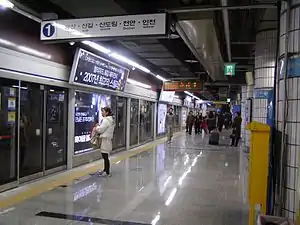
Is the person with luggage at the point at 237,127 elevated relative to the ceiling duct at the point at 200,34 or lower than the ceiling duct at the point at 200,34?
lower

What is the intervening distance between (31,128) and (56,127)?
902mm

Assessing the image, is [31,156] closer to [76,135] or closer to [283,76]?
[76,135]

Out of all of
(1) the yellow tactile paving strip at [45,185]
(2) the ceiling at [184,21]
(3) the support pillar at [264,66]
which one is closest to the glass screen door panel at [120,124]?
(2) the ceiling at [184,21]

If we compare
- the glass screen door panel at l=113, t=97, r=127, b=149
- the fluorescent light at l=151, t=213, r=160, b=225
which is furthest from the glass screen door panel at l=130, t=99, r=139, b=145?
the fluorescent light at l=151, t=213, r=160, b=225

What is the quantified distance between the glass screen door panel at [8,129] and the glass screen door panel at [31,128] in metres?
0.25

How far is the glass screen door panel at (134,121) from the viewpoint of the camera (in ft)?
40.8

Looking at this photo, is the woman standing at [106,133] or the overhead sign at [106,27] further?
the woman standing at [106,133]

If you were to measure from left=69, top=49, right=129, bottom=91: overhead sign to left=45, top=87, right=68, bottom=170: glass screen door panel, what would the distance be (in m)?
0.52

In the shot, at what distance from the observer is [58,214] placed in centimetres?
434

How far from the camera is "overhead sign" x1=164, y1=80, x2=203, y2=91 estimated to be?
13806 mm

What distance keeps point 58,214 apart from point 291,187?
306 centimetres

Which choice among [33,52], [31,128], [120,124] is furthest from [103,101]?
[33,52]

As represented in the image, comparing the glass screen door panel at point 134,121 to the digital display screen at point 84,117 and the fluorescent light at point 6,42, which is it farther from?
the fluorescent light at point 6,42

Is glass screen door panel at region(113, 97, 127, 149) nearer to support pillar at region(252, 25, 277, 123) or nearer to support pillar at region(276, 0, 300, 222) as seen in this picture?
support pillar at region(252, 25, 277, 123)
